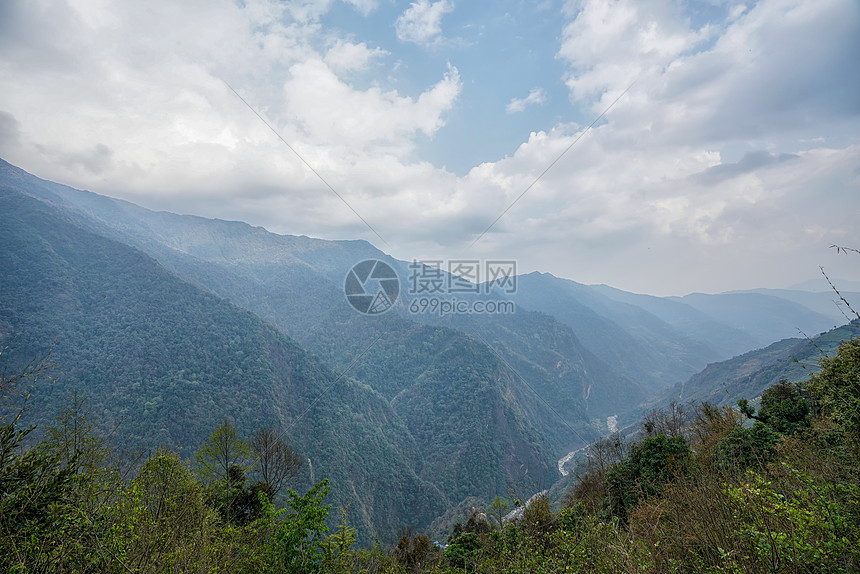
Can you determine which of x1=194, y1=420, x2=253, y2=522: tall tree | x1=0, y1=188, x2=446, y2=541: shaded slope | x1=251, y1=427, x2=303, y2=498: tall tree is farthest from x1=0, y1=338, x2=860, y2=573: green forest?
x1=0, y1=188, x2=446, y2=541: shaded slope

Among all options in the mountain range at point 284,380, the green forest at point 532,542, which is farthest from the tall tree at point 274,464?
the mountain range at point 284,380

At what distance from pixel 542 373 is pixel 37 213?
540ft

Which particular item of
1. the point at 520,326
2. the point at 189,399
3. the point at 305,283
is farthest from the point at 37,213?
the point at 520,326

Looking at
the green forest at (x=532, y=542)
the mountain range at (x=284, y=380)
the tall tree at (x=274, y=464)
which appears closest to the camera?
the green forest at (x=532, y=542)

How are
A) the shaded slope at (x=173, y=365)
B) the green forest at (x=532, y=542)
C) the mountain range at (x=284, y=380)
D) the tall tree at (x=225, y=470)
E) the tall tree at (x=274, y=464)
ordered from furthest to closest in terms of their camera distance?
the mountain range at (x=284, y=380) < the shaded slope at (x=173, y=365) < the tall tree at (x=274, y=464) < the tall tree at (x=225, y=470) < the green forest at (x=532, y=542)

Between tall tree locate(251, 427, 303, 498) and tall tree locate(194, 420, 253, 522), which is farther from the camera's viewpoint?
tall tree locate(251, 427, 303, 498)

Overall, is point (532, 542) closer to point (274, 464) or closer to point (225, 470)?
point (225, 470)

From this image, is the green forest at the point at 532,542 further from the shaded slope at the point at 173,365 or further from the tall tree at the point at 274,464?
the shaded slope at the point at 173,365

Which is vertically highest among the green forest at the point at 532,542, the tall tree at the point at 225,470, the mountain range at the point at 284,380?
the green forest at the point at 532,542

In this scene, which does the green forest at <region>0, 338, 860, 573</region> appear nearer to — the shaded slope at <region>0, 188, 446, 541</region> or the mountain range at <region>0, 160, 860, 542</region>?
the mountain range at <region>0, 160, 860, 542</region>

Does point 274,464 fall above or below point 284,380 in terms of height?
above

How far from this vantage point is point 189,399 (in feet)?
185

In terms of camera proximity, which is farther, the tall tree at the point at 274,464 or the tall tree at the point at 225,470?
the tall tree at the point at 274,464

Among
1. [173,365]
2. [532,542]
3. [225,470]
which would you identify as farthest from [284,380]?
[532,542]
